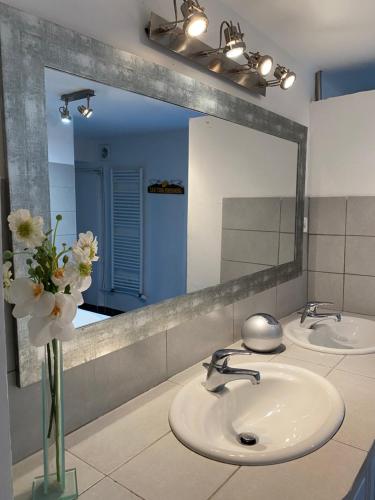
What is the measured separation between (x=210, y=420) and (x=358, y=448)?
37 cm

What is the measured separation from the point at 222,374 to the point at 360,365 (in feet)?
1.77

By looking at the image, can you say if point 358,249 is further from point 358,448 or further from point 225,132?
point 358,448

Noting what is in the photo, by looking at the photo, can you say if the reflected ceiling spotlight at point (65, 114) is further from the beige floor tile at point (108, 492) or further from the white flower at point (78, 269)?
the beige floor tile at point (108, 492)

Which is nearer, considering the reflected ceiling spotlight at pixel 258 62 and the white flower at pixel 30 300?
the white flower at pixel 30 300

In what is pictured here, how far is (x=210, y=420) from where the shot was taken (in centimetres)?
103

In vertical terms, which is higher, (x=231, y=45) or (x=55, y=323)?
(x=231, y=45)

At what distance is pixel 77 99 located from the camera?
2.92 ft

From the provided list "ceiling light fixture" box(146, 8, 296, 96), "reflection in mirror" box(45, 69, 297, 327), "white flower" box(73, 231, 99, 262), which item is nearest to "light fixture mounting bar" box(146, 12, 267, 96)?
"ceiling light fixture" box(146, 8, 296, 96)

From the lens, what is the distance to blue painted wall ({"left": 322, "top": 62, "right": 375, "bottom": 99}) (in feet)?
6.41

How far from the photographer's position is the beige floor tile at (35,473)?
0.73 meters

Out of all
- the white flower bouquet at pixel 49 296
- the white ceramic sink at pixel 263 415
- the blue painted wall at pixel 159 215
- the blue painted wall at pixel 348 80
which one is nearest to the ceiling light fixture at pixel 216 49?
the blue painted wall at pixel 159 215

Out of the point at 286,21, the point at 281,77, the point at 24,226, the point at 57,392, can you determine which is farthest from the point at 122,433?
the point at 286,21

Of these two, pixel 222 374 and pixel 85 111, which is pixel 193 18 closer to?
pixel 85 111

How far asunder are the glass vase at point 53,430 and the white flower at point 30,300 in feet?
0.32
